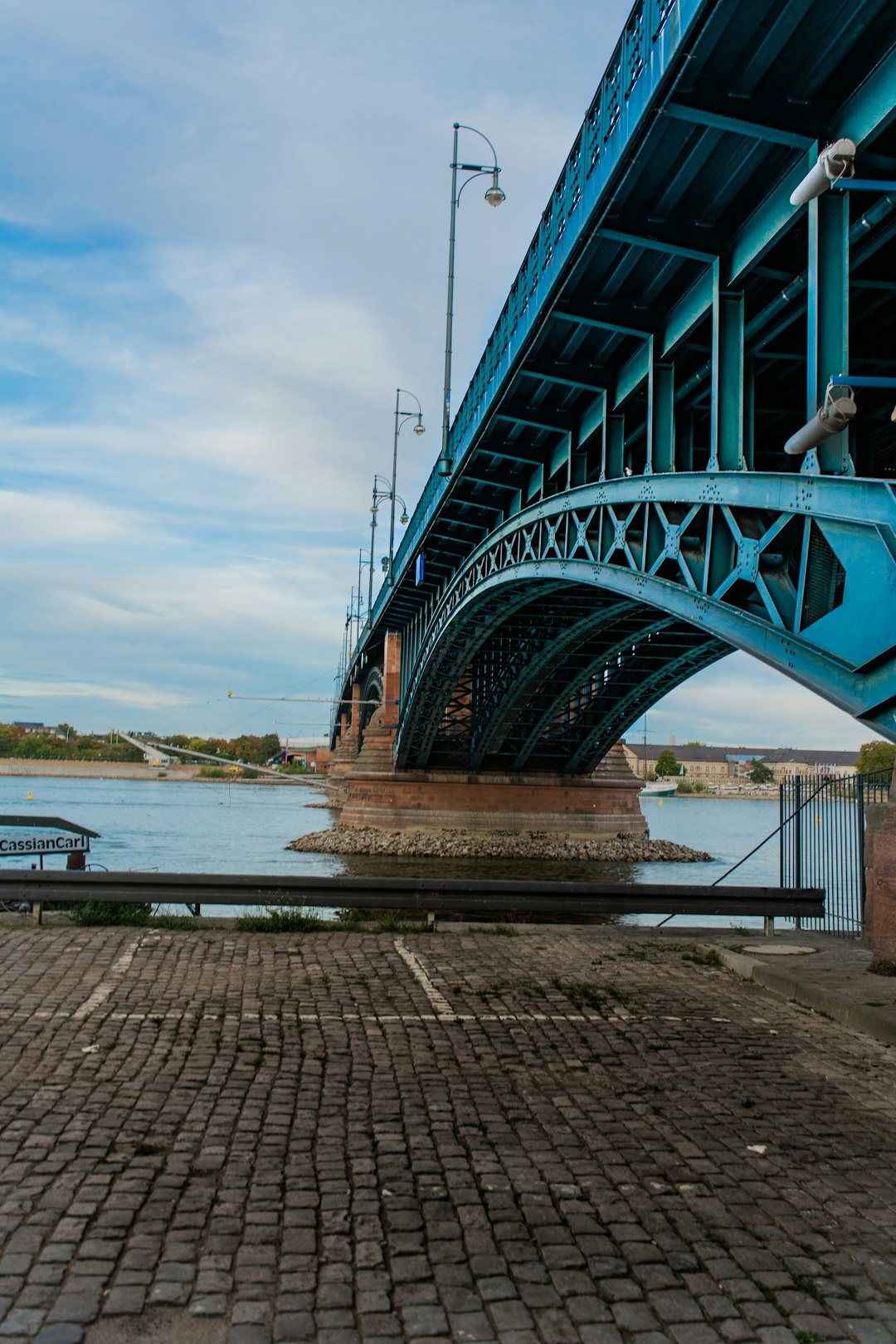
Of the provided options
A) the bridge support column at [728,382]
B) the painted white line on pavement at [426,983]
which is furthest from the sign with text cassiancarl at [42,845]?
the bridge support column at [728,382]

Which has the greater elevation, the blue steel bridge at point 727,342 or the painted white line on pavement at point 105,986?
the blue steel bridge at point 727,342

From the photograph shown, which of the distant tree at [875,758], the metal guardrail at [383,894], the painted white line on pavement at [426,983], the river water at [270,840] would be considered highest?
the distant tree at [875,758]

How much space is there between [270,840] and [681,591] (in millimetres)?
41355

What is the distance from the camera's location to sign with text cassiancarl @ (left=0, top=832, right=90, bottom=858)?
13.4 meters

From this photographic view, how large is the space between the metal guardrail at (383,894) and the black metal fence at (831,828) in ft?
5.56

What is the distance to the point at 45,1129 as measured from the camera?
184 inches

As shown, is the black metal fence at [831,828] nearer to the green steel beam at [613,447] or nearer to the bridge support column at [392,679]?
the green steel beam at [613,447]

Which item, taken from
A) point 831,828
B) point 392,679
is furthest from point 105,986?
point 392,679

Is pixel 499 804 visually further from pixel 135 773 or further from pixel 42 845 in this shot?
pixel 135 773

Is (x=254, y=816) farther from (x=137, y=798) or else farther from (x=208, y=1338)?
(x=208, y=1338)

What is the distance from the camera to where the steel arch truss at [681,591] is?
7.77m

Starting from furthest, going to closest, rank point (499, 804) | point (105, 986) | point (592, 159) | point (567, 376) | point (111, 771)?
point (111, 771)
point (499, 804)
point (567, 376)
point (592, 159)
point (105, 986)

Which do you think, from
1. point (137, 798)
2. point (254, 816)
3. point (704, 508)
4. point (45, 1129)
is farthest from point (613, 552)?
point (137, 798)

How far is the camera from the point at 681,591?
11695 millimetres
